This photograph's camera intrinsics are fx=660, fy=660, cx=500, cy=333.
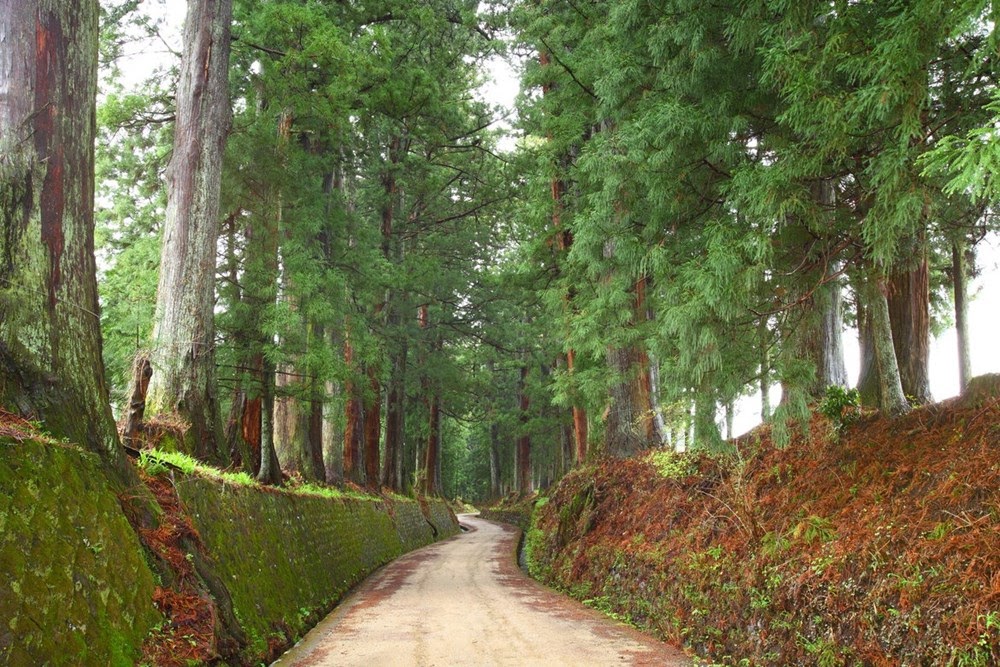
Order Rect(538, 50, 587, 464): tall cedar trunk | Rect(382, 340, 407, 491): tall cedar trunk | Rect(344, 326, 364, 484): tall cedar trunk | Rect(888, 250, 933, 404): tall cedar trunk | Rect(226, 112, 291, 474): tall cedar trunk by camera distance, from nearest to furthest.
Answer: Rect(888, 250, 933, 404): tall cedar trunk, Rect(226, 112, 291, 474): tall cedar trunk, Rect(538, 50, 587, 464): tall cedar trunk, Rect(344, 326, 364, 484): tall cedar trunk, Rect(382, 340, 407, 491): tall cedar trunk

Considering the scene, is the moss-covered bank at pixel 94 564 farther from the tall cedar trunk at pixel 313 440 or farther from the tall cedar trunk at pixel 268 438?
the tall cedar trunk at pixel 313 440

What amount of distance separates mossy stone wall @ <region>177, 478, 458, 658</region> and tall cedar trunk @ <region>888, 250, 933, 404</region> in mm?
6457

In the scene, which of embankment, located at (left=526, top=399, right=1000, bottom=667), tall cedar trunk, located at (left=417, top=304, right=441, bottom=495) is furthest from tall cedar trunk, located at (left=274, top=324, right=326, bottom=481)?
tall cedar trunk, located at (left=417, top=304, right=441, bottom=495)

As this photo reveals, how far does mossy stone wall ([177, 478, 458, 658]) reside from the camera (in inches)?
221

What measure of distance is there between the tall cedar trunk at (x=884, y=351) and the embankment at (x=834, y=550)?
0.81 ft

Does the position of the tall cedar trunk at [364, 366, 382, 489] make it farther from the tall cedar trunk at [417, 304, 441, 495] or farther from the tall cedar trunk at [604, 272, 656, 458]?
the tall cedar trunk at [604, 272, 656, 458]

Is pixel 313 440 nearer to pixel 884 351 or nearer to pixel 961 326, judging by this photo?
pixel 884 351

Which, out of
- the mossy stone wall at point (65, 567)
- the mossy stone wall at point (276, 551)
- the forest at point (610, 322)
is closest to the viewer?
the mossy stone wall at point (65, 567)

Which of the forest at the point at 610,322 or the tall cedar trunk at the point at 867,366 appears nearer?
the forest at the point at 610,322

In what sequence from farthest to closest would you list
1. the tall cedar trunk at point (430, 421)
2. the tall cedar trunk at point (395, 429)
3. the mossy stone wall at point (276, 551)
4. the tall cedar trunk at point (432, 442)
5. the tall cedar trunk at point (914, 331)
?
the tall cedar trunk at point (432, 442)
the tall cedar trunk at point (430, 421)
the tall cedar trunk at point (395, 429)
the tall cedar trunk at point (914, 331)
the mossy stone wall at point (276, 551)

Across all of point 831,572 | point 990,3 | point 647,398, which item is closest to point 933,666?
point 831,572

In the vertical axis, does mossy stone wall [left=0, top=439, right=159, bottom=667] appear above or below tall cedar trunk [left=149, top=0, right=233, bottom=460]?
below

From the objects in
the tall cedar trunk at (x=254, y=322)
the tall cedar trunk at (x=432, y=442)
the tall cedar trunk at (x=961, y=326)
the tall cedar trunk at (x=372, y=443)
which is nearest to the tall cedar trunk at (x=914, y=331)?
the tall cedar trunk at (x=961, y=326)

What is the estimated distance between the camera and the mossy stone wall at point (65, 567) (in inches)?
122
